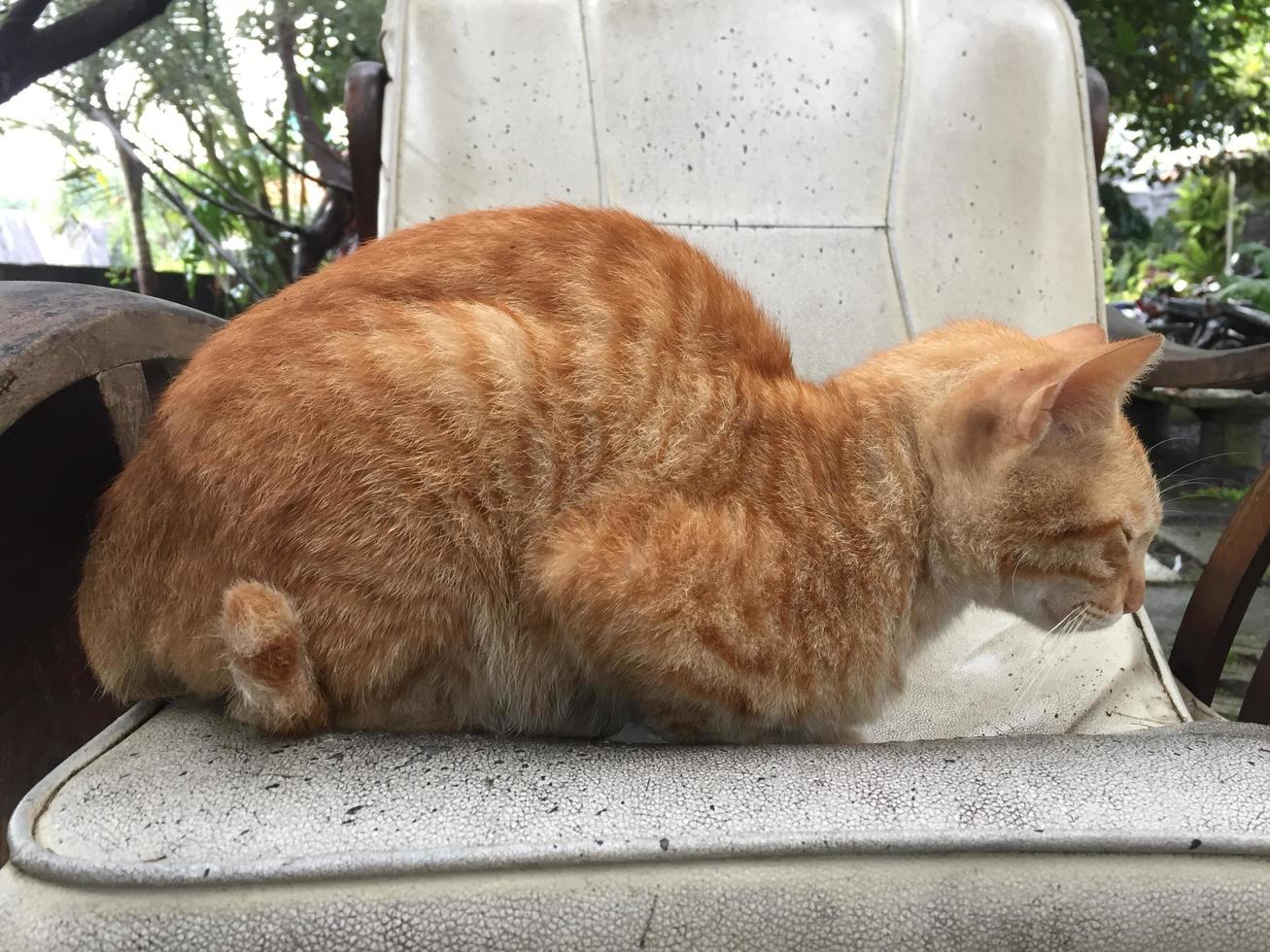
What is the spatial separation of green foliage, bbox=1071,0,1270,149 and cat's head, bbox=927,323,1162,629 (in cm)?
174

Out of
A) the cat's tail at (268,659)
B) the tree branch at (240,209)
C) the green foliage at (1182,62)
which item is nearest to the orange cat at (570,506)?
the cat's tail at (268,659)

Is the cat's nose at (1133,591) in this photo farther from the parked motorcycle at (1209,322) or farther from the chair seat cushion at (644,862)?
the parked motorcycle at (1209,322)

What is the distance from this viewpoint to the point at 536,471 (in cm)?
74

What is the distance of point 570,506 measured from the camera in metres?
0.74

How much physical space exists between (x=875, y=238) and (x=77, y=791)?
108cm

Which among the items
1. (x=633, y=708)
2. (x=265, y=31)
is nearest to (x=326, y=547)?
(x=633, y=708)

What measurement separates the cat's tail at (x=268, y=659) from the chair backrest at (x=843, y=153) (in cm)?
73

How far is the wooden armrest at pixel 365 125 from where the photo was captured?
1.20 m

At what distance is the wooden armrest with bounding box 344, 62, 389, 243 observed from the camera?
120 cm

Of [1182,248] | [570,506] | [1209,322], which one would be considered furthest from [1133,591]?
[1182,248]

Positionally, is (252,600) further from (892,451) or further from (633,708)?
(892,451)

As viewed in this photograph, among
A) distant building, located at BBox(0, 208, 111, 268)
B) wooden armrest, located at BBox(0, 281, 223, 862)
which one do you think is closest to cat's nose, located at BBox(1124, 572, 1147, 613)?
wooden armrest, located at BBox(0, 281, 223, 862)

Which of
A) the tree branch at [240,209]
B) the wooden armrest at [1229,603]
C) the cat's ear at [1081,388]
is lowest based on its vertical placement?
the wooden armrest at [1229,603]

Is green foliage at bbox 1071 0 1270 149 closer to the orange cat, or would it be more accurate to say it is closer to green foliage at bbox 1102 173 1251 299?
green foliage at bbox 1102 173 1251 299
